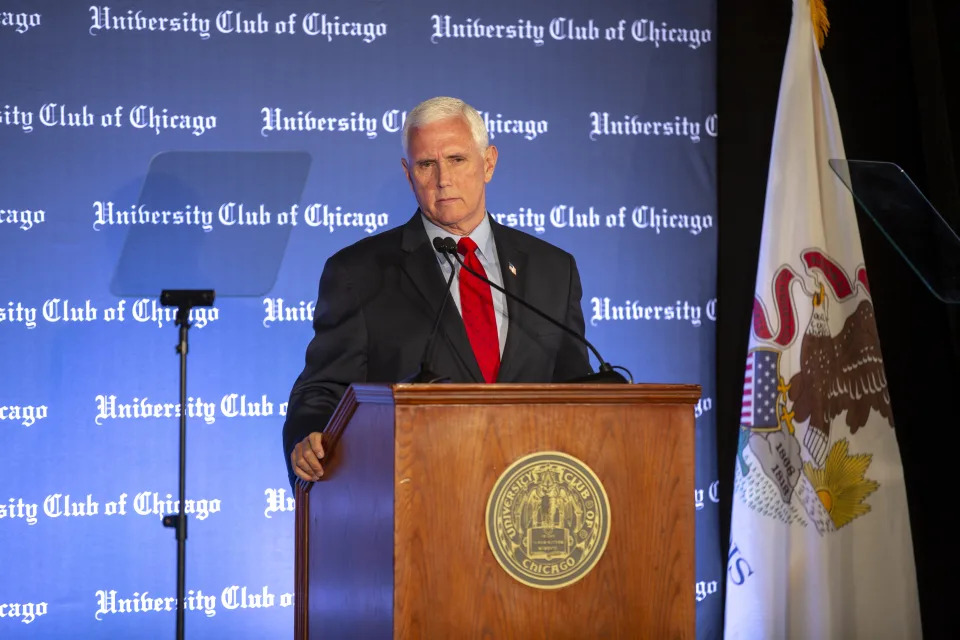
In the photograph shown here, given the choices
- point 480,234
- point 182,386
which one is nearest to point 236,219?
point 182,386

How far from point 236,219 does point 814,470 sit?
235cm

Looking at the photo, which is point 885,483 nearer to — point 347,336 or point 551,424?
point 347,336

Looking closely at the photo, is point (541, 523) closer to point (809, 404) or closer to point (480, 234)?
point (480, 234)

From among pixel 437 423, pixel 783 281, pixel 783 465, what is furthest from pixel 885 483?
pixel 437 423

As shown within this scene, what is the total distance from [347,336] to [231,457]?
5.48ft

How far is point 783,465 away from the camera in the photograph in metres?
3.75

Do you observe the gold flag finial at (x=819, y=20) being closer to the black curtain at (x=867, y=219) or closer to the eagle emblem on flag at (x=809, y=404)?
the black curtain at (x=867, y=219)

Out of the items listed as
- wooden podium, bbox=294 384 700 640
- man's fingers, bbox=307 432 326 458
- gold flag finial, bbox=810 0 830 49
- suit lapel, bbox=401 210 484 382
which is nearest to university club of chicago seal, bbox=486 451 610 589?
wooden podium, bbox=294 384 700 640

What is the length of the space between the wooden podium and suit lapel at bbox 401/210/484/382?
25.0 inches

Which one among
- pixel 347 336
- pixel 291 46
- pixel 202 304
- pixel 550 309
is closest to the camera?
pixel 347 336

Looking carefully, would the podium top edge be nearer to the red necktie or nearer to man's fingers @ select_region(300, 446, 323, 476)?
man's fingers @ select_region(300, 446, 323, 476)

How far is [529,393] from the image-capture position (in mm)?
1494

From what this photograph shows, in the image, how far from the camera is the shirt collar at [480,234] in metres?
2.58

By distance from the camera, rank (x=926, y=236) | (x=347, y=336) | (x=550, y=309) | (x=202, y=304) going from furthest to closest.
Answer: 1. (x=202, y=304)
2. (x=550, y=309)
3. (x=347, y=336)
4. (x=926, y=236)
